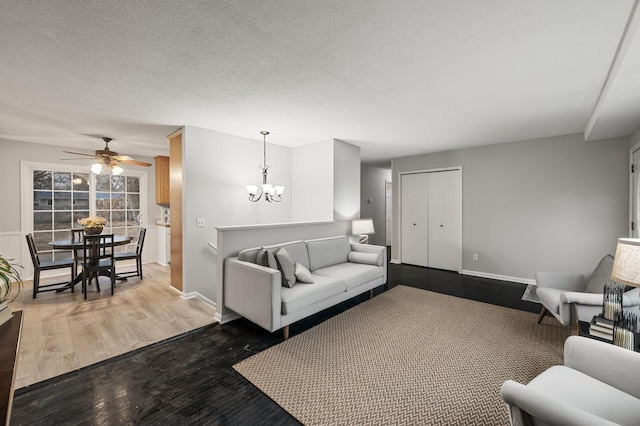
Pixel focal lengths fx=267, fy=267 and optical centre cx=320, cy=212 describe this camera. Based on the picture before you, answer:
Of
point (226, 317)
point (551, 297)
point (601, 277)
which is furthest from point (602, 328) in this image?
point (226, 317)

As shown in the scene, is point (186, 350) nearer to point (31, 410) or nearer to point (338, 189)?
point (31, 410)

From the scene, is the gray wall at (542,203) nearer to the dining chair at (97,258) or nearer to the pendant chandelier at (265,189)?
the pendant chandelier at (265,189)

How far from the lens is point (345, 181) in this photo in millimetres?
4883

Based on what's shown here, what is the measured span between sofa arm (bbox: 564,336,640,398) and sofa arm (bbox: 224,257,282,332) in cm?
213

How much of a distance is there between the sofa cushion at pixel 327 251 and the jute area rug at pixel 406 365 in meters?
0.81

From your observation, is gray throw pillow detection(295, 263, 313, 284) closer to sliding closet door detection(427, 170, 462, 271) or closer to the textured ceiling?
the textured ceiling

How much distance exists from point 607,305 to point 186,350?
3589 millimetres

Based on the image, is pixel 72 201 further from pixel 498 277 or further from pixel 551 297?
pixel 498 277

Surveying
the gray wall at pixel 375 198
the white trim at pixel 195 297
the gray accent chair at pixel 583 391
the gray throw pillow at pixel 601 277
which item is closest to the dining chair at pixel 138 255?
the white trim at pixel 195 297

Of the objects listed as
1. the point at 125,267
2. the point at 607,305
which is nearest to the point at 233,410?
the point at 607,305

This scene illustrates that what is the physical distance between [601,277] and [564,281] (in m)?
0.38

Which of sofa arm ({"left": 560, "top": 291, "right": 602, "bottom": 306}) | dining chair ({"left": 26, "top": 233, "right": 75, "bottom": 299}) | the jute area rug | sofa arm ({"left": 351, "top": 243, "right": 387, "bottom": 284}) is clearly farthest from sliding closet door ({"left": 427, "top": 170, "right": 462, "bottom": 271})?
dining chair ({"left": 26, "top": 233, "right": 75, "bottom": 299})

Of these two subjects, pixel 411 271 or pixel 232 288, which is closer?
pixel 232 288

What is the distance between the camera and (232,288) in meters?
3.02
